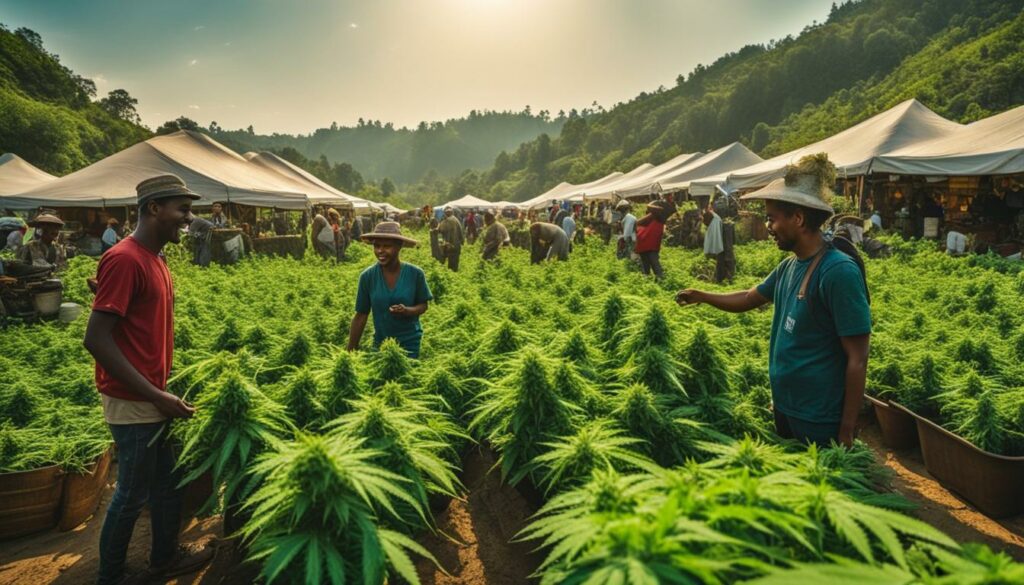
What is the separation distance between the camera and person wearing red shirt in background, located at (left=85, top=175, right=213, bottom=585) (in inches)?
112

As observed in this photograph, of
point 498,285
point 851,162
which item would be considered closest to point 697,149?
point 851,162

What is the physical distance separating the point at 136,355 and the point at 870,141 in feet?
66.8

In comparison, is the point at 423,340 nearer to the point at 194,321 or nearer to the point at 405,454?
the point at 405,454

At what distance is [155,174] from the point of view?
20.5 meters

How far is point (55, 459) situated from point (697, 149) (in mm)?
90293

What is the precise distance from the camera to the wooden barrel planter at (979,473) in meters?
3.95

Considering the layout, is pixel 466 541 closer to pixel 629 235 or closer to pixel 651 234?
pixel 651 234

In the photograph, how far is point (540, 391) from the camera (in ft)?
9.34

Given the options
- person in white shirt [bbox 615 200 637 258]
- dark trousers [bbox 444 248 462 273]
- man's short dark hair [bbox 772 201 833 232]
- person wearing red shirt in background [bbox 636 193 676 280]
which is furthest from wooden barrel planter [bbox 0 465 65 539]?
person in white shirt [bbox 615 200 637 258]

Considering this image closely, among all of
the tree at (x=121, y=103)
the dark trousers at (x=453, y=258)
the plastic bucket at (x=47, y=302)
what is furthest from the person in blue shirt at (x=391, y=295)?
the tree at (x=121, y=103)

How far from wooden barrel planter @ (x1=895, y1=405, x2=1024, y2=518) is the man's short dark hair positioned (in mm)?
2640

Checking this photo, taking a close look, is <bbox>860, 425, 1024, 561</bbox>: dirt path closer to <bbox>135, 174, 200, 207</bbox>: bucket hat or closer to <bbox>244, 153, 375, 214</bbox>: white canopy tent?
<bbox>135, 174, 200, 207</bbox>: bucket hat

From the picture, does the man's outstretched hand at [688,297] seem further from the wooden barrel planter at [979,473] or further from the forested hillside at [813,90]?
the forested hillside at [813,90]

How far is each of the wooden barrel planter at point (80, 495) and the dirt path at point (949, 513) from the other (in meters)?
5.83
